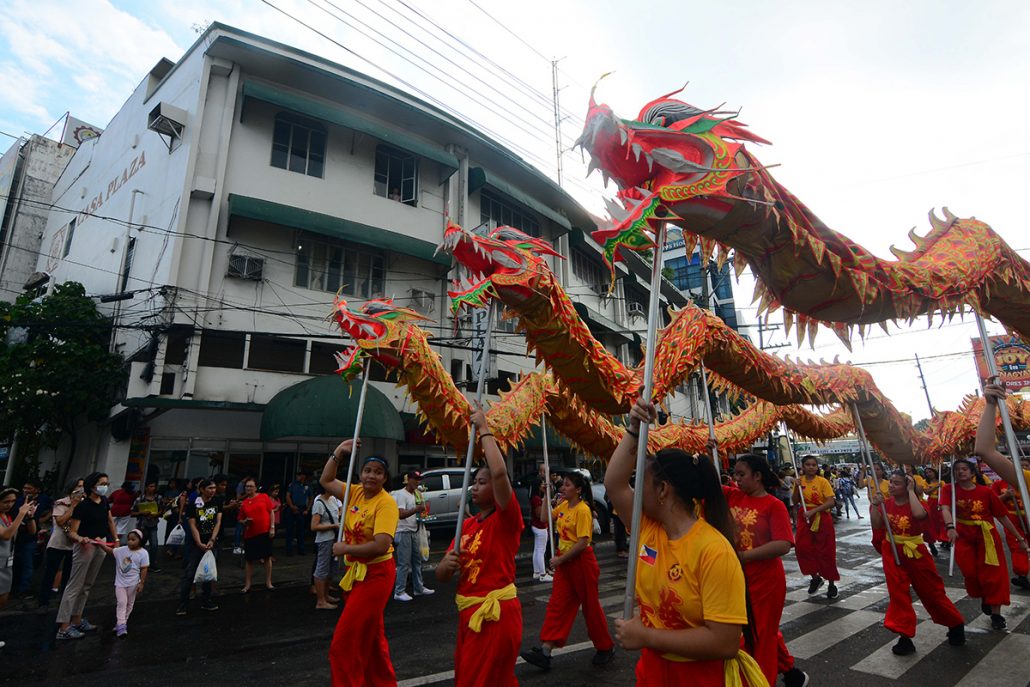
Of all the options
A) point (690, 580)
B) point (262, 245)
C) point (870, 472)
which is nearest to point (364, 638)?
point (690, 580)

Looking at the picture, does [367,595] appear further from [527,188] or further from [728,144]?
[527,188]

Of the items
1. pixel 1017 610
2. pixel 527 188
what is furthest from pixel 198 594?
pixel 527 188

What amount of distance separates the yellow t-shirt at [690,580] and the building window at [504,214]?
1618cm

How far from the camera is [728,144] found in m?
2.81

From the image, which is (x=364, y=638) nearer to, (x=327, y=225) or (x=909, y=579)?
(x=909, y=579)

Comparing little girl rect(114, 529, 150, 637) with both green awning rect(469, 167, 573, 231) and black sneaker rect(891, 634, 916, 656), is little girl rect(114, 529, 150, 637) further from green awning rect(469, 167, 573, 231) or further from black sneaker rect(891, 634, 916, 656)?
green awning rect(469, 167, 573, 231)

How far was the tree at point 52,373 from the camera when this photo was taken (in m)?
12.2

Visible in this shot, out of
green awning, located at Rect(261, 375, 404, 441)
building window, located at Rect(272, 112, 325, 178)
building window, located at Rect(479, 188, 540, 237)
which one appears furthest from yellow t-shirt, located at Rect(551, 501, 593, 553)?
building window, located at Rect(479, 188, 540, 237)

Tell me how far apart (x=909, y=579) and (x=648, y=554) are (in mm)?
4149

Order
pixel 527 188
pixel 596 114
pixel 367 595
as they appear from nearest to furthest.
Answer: pixel 596 114 → pixel 367 595 → pixel 527 188

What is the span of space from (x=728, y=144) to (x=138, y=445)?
13.9m

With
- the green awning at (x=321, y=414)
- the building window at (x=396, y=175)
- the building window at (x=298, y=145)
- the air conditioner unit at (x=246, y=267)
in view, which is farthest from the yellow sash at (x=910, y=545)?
the building window at (x=298, y=145)

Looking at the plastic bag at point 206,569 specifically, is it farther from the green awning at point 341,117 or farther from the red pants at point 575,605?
the green awning at point 341,117

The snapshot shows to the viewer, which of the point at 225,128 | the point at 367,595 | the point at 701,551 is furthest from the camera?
the point at 225,128
